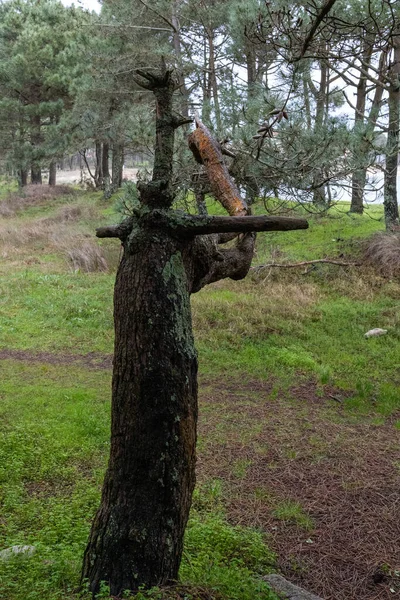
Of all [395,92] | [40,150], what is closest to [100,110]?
[40,150]

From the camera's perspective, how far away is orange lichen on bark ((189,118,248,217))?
3.78 m

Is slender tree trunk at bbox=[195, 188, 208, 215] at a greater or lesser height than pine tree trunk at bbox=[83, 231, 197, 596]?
greater

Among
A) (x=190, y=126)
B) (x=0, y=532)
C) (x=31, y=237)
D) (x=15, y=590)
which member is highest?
(x=190, y=126)

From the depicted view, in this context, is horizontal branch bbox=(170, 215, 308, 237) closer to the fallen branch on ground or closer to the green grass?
the green grass

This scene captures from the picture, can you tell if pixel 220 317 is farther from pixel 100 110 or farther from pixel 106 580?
pixel 100 110

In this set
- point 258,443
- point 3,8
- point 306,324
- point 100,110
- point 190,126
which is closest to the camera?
point 258,443

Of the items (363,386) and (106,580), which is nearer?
(106,580)

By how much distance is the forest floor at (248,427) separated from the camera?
3.94 meters

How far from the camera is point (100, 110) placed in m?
20.9

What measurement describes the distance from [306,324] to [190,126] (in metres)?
4.86

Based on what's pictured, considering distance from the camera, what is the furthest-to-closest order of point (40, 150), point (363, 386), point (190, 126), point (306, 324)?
1. point (40, 150)
2. point (190, 126)
3. point (306, 324)
4. point (363, 386)

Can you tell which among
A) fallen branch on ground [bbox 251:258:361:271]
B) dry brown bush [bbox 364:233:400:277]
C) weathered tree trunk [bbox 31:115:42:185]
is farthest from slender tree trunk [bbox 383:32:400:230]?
weathered tree trunk [bbox 31:115:42:185]

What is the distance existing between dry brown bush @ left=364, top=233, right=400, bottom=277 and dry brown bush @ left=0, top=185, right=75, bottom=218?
48.2ft

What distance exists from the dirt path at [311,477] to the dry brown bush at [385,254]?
14.4ft
